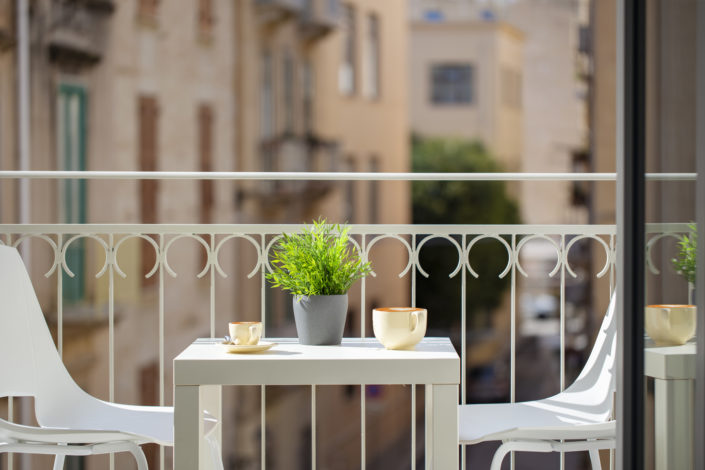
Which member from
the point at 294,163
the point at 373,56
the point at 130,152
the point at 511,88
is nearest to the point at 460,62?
the point at 511,88

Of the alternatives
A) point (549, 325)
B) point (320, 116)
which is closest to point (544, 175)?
point (320, 116)

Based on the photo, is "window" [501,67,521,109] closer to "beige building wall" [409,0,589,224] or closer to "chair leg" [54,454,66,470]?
"beige building wall" [409,0,589,224]

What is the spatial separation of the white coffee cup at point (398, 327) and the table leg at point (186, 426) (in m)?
0.44

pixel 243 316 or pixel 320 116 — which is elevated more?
pixel 320 116

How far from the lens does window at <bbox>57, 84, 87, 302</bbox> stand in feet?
27.0

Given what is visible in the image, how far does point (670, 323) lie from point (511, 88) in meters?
29.7

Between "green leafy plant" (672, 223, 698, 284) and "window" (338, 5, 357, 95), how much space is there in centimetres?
1500

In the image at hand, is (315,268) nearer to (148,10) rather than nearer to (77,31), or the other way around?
(77,31)

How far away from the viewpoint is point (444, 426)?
1922 millimetres

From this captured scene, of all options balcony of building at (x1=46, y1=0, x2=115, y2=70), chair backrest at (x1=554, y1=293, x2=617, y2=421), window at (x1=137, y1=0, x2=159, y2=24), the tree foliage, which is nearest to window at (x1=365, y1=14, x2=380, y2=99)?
the tree foliage

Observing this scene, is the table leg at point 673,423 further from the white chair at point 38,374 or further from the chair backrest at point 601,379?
the white chair at point 38,374

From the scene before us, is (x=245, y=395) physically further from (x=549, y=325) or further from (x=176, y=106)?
(x=549, y=325)

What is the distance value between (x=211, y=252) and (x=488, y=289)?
2023cm

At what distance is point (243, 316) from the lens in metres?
11.1
